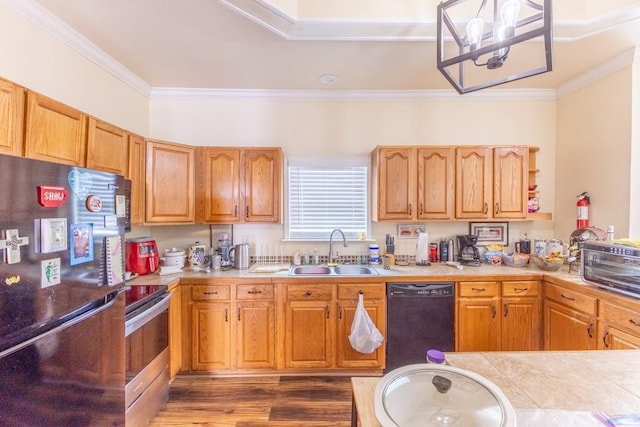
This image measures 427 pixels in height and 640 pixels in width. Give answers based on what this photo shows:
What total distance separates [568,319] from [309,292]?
2112mm

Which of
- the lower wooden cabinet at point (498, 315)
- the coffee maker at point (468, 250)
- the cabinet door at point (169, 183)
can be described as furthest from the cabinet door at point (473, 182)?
the cabinet door at point (169, 183)

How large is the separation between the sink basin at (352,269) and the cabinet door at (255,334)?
29.2 inches

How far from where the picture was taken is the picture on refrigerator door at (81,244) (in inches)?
44.9

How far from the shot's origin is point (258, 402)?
218 cm

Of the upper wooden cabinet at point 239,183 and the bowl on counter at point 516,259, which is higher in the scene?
the upper wooden cabinet at point 239,183

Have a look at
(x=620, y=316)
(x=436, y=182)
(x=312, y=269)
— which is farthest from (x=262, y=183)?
(x=620, y=316)

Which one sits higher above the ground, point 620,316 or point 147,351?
point 620,316

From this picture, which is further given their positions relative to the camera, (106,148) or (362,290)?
(362,290)

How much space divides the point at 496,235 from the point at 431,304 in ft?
4.30

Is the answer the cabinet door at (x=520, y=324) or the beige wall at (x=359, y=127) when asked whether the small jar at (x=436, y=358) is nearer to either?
the cabinet door at (x=520, y=324)

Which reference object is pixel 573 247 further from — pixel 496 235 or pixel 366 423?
pixel 366 423

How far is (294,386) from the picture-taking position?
2.37 meters

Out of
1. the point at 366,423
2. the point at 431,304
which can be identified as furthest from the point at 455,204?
the point at 366,423

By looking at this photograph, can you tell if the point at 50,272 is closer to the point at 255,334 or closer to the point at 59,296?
the point at 59,296
